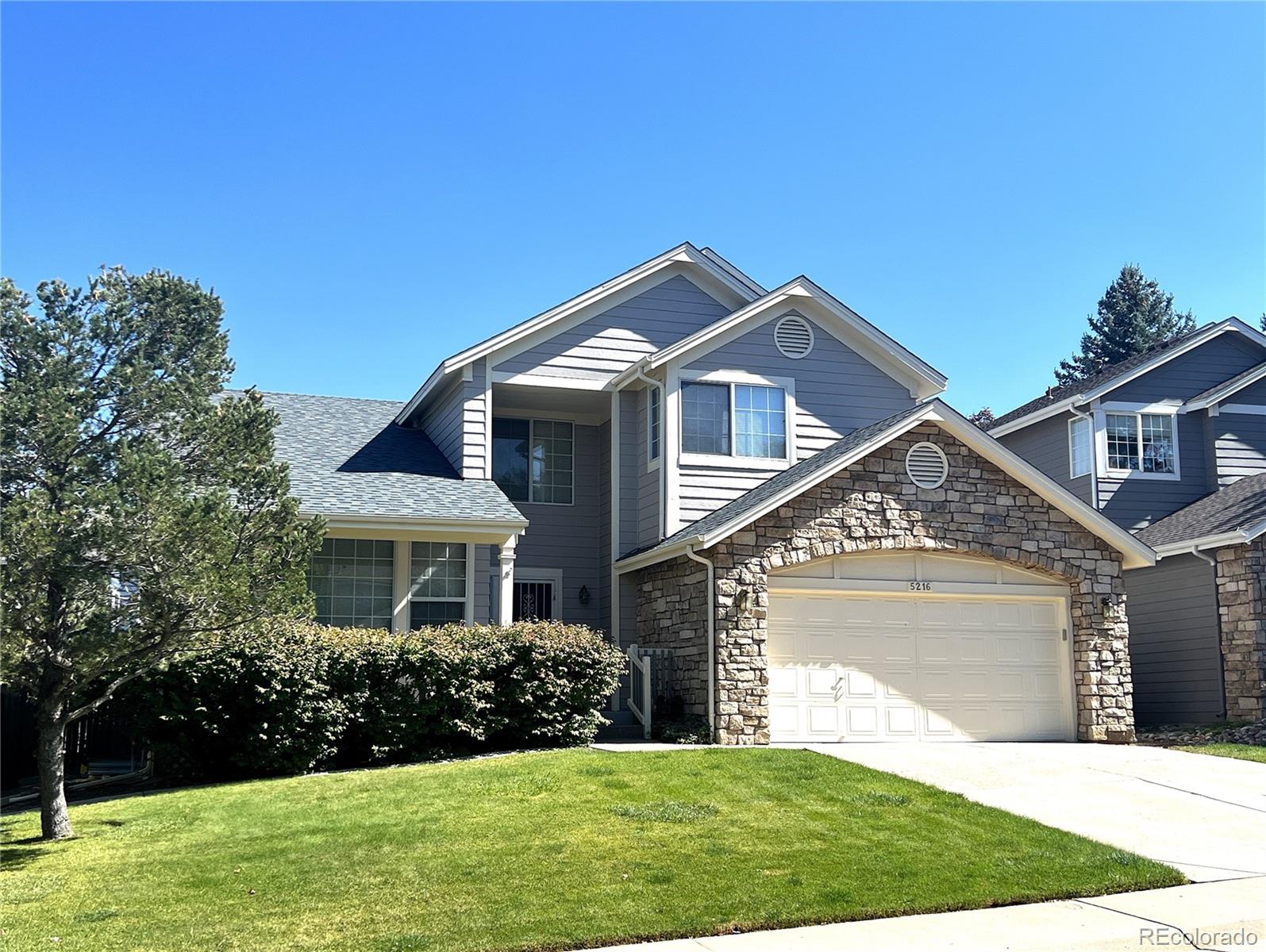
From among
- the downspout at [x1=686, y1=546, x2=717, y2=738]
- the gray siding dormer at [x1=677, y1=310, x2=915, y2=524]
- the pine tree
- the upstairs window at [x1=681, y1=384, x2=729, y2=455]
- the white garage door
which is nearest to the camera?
the downspout at [x1=686, y1=546, x2=717, y2=738]

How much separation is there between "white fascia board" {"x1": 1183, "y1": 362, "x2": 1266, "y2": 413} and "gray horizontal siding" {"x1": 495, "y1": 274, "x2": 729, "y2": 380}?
31.5 feet

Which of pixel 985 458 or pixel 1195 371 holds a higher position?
pixel 1195 371

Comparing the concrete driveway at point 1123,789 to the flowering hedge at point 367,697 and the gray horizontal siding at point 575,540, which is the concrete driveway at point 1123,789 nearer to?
the flowering hedge at point 367,697

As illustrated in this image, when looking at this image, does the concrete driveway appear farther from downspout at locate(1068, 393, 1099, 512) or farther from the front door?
downspout at locate(1068, 393, 1099, 512)

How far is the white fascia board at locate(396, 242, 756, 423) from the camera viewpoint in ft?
61.0

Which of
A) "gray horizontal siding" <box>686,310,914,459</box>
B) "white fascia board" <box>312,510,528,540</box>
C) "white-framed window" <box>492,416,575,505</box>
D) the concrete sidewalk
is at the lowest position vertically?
the concrete sidewalk

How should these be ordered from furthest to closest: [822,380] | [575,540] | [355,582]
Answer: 1. [575,540]
2. [822,380]
3. [355,582]

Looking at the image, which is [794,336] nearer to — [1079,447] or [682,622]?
[682,622]

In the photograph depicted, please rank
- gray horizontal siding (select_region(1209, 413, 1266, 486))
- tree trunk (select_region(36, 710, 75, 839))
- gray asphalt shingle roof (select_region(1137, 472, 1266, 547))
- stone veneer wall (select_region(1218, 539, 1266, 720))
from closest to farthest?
tree trunk (select_region(36, 710, 75, 839)) < stone veneer wall (select_region(1218, 539, 1266, 720)) < gray asphalt shingle roof (select_region(1137, 472, 1266, 547)) < gray horizontal siding (select_region(1209, 413, 1266, 486))

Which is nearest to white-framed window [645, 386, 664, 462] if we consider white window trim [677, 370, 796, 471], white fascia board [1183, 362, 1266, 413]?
white window trim [677, 370, 796, 471]

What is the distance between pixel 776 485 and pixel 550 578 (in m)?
5.06

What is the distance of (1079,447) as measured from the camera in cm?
2294

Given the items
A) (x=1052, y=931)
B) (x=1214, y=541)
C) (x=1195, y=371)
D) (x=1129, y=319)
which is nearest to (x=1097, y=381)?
(x=1195, y=371)

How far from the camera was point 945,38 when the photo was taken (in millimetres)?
14555
